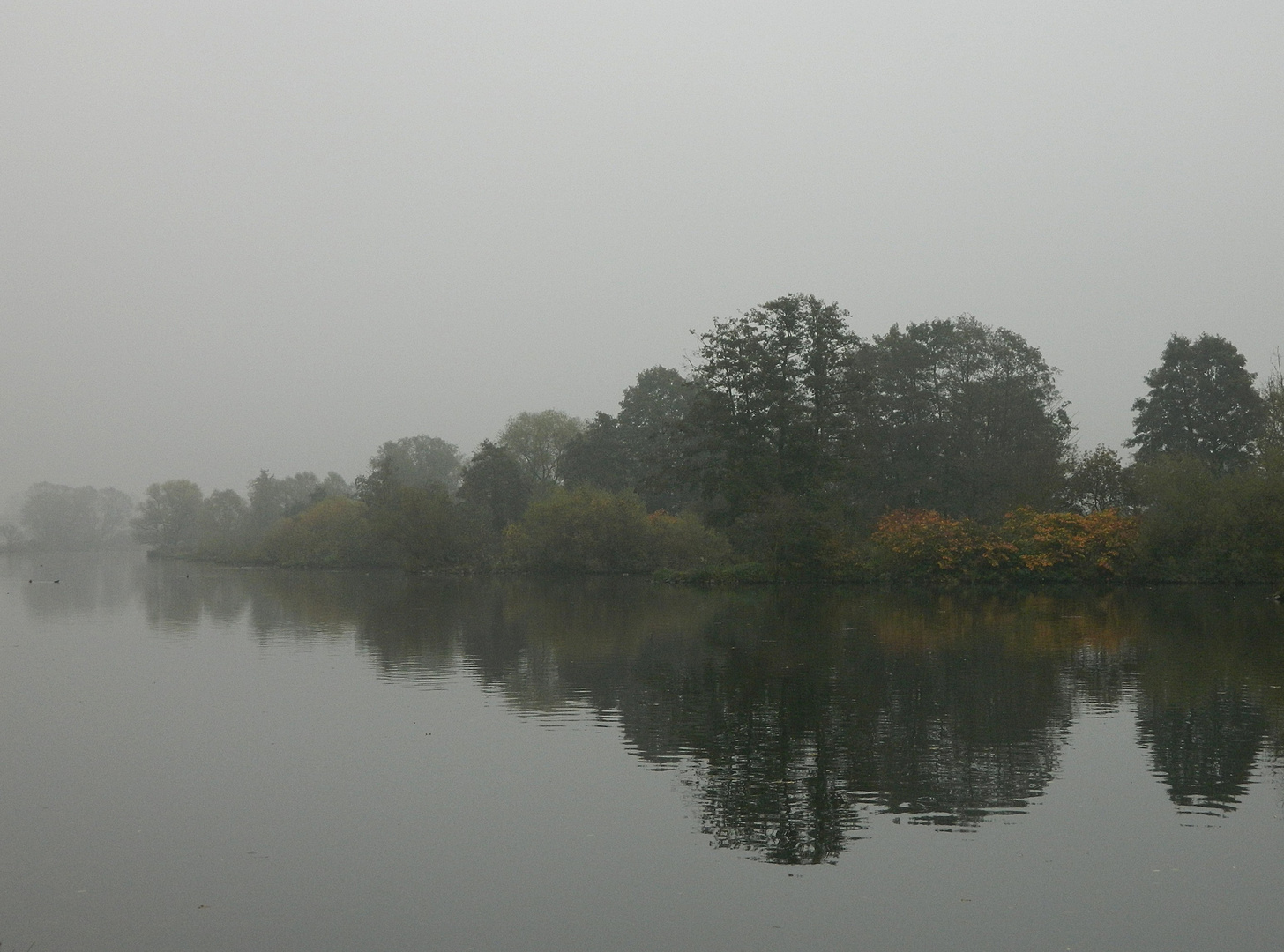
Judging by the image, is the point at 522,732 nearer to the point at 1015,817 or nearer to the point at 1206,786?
the point at 1015,817

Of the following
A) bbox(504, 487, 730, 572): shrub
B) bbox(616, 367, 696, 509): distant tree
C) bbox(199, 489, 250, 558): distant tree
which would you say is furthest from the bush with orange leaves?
bbox(199, 489, 250, 558): distant tree

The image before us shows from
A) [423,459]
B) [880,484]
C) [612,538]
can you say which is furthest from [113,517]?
[880,484]

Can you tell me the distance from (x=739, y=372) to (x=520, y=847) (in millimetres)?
41395

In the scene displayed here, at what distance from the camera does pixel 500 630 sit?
86.7 feet

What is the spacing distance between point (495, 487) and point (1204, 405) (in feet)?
152

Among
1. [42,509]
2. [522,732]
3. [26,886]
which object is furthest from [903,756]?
[42,509]

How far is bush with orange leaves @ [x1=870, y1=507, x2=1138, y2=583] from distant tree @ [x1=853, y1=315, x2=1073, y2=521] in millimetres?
6718

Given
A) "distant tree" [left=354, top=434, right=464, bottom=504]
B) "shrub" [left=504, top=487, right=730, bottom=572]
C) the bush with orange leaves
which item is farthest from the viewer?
"distant tree" [left=354, top=434, right=464, bottom=504]

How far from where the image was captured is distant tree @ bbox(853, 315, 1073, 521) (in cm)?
5278

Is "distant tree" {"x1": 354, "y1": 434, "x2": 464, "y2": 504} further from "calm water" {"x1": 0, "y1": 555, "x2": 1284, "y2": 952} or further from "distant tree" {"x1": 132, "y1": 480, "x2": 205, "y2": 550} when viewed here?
"calm water" {"x1": 0, "y1": 555, "x2": 1284, "y2": 952}

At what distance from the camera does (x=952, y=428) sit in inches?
2219

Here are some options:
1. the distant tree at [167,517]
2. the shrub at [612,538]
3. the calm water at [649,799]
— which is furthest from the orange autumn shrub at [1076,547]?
the distant tree at [167,517]

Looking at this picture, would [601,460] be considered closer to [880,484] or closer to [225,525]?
[880,484]

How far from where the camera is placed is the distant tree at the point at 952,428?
52781 millimetres
